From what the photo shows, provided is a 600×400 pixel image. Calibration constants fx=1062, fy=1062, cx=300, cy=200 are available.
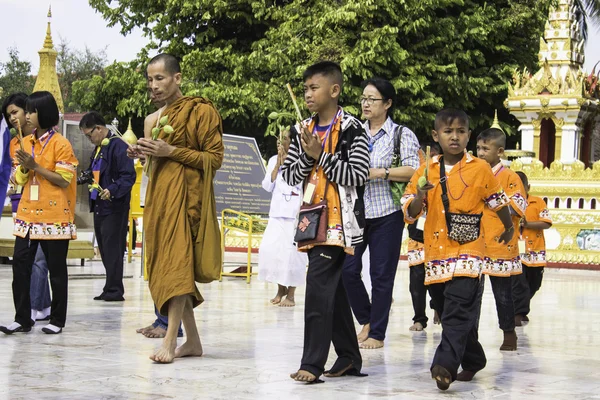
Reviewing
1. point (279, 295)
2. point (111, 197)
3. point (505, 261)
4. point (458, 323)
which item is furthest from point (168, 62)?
point (279, 295)

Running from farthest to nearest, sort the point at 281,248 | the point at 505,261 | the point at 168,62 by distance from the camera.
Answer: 1. the point at 281,248
2. the point at 505,261
3. the point at 168,62

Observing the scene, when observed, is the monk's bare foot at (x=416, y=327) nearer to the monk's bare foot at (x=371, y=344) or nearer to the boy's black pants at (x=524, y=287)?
the boy's black pants at (x=524, y=287)

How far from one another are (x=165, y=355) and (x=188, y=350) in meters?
0.33

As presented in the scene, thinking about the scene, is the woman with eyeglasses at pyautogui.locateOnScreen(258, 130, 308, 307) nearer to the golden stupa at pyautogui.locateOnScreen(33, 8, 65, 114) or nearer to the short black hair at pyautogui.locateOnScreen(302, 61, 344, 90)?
the short black hair at pyautogui.locateOnScreen(302, 61, 344, 90)

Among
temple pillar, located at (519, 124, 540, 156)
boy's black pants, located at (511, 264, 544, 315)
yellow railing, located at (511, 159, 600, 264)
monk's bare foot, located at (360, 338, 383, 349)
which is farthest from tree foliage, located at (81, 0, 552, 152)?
monk's bare foot, located at (360, 338, 383, 349)

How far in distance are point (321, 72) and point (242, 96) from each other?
22.8 m

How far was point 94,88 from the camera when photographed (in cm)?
3278

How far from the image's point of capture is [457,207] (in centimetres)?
607

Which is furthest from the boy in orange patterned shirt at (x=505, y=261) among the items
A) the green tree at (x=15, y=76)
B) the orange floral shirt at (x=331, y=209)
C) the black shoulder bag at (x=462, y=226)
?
the green tree at (x=15, y=76)

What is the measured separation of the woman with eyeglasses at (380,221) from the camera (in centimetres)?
748

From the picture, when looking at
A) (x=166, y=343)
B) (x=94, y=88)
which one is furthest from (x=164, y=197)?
(x=94, y=88)

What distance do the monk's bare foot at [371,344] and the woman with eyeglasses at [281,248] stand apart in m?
3.17

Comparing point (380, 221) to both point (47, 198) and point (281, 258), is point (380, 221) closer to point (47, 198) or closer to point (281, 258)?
point (47, 198)

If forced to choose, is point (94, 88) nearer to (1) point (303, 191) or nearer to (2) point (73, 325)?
(2) point (73, 325)
